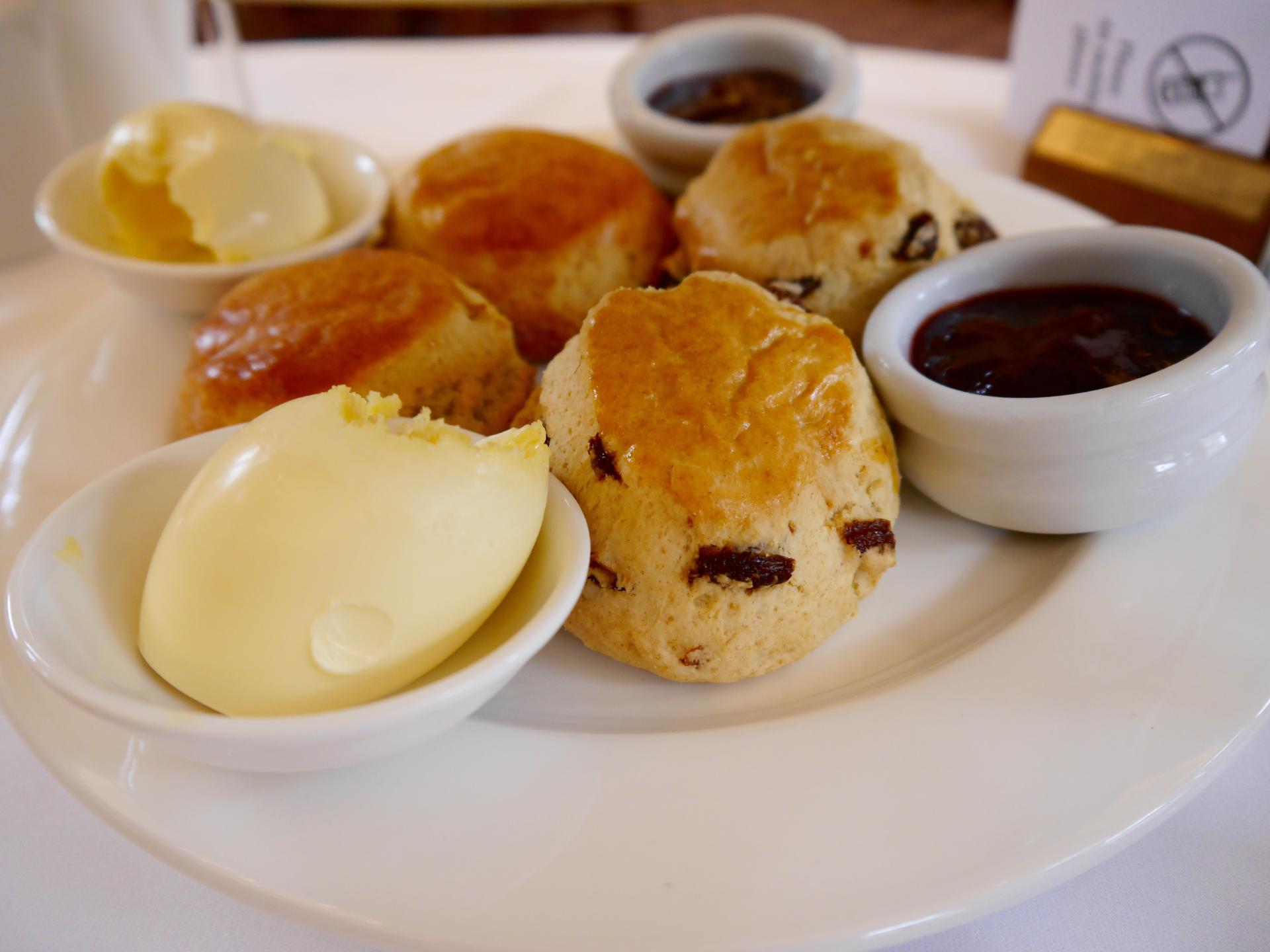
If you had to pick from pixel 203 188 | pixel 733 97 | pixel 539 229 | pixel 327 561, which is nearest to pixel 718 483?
pixel 327 561

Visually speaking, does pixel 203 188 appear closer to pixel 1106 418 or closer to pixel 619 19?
pixel 1106 418

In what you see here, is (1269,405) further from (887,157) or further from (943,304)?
(887,157)

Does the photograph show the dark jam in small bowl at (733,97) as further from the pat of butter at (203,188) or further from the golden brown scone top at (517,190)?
the pat of butter at (203,188)

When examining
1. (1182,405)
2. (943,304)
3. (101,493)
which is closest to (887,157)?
(943,304)

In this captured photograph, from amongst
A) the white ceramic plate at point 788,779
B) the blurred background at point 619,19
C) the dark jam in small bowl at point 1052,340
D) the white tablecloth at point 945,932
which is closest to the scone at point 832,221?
the dark jam in small bowl at point 1052,340

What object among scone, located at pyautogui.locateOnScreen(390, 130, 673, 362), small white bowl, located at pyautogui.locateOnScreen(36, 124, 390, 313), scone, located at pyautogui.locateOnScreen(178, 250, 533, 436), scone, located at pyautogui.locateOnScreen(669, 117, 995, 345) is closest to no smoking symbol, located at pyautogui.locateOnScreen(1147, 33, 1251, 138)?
scone, located at pyautogui.locateOnScreen(669, 117, 995, 345)

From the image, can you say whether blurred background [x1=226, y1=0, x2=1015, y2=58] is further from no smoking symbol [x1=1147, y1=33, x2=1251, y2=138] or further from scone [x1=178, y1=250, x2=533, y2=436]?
scone [x1=178, y1=250, x2=533, y2=436]
